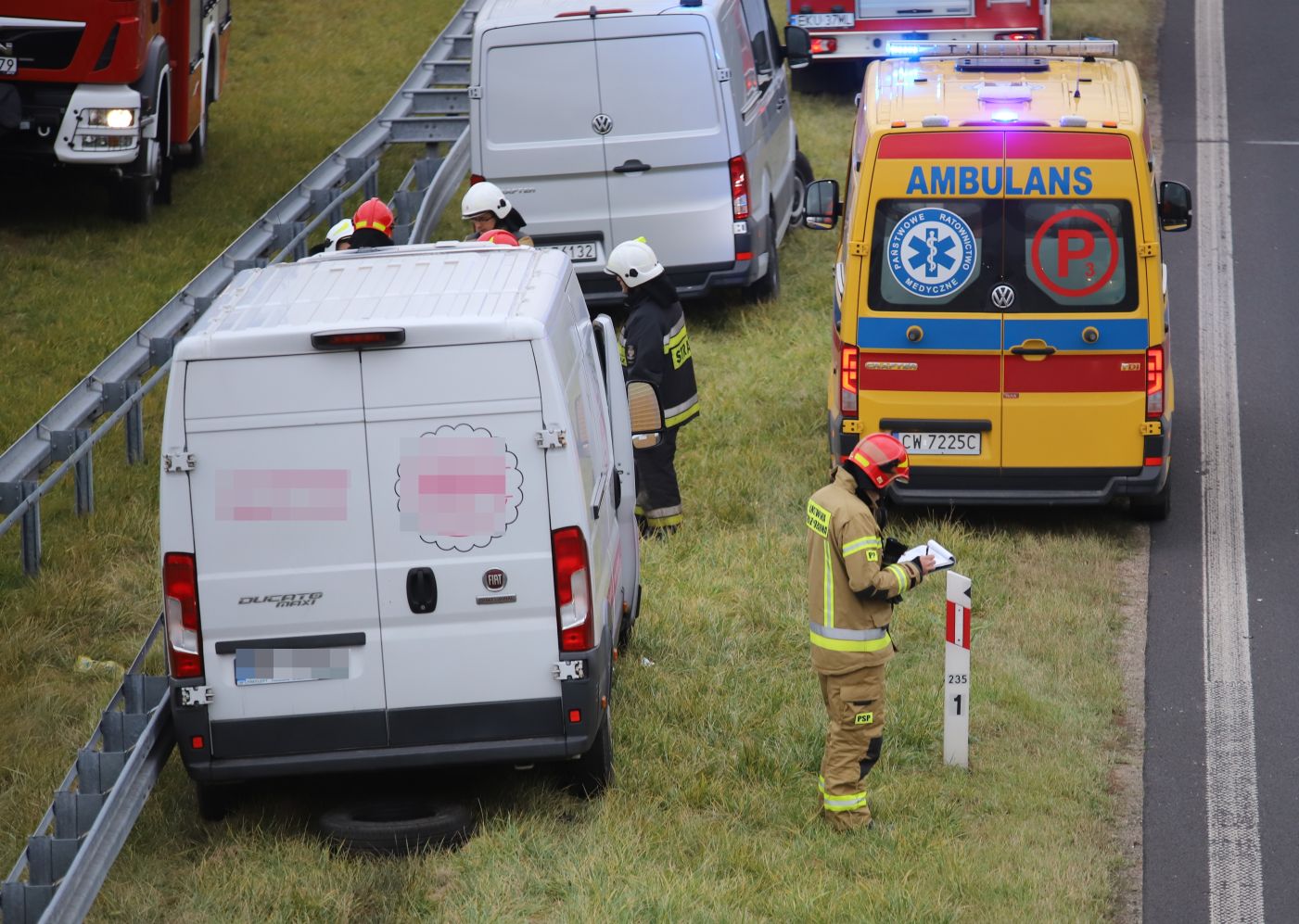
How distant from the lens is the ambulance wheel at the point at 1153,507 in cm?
1110

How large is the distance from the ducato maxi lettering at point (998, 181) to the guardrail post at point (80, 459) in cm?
500

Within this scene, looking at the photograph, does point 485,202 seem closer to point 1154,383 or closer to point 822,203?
point 822,203

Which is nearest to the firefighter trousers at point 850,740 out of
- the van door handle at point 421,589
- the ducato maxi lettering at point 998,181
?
the van door handle at point 421,589

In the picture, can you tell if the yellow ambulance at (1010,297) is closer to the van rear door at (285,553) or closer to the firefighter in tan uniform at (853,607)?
the firefighter in tan uniform at (853,607)

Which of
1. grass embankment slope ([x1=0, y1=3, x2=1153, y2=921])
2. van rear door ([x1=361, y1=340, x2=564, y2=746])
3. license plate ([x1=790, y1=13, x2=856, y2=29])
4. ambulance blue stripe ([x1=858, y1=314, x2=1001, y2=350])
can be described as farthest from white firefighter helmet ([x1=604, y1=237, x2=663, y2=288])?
license plate ([x1=790, y1=13, x2=856, y2=29])

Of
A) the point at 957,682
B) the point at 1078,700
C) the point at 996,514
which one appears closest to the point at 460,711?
the point at 957,682

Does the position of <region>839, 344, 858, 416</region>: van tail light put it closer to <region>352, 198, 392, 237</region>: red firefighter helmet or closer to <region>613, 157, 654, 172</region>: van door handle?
<region>352, 198, 392, 237</region>: red firefighter helmet

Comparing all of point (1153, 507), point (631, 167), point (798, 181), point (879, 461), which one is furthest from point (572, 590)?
point (798, 181)

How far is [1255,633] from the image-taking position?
962cm

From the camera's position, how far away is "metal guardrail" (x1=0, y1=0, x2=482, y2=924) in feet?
19.9

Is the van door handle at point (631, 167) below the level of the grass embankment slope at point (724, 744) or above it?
above

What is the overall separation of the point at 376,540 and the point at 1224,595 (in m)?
5.48

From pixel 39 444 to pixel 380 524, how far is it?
14.4ft

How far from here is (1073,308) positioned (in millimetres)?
10609
